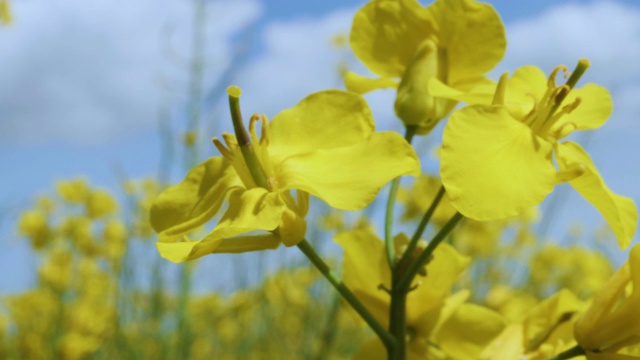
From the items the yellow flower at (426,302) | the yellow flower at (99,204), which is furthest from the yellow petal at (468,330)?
the yellow flower at (99,204)

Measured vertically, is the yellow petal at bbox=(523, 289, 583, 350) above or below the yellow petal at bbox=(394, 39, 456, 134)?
below

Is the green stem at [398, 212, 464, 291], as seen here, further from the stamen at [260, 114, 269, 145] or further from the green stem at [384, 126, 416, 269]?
the stamen at [260, 114, 269, 145]

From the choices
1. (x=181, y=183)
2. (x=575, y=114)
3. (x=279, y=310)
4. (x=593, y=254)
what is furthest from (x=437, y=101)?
(x=593, y=254)

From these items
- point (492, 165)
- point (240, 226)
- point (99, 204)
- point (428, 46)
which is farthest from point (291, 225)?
point (99, 204)

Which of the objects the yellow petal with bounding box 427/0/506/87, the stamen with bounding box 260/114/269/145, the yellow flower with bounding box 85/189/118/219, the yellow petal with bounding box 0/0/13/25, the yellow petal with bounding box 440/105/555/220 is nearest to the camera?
the yellow petal with bounding box 440/105/555/220

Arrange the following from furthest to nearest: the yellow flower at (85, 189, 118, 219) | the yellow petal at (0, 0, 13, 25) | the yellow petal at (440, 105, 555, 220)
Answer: the yellow flower at (85, 189, 118, 219) < the yellow petal at (0, 0, 13, 25) < the yellow petal at (440, 105, 555, 220)

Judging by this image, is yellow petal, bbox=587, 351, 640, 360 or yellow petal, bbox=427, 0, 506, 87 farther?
yellow petal, bbox=427, 0, 506, 87

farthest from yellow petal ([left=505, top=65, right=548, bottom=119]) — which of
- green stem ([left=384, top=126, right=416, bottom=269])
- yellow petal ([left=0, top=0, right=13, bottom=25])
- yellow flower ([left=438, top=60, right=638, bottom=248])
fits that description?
yellow petal ([left=0, top=0, right=13, bottom=25])

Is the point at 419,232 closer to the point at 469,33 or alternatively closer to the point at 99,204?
the point at 469,33
